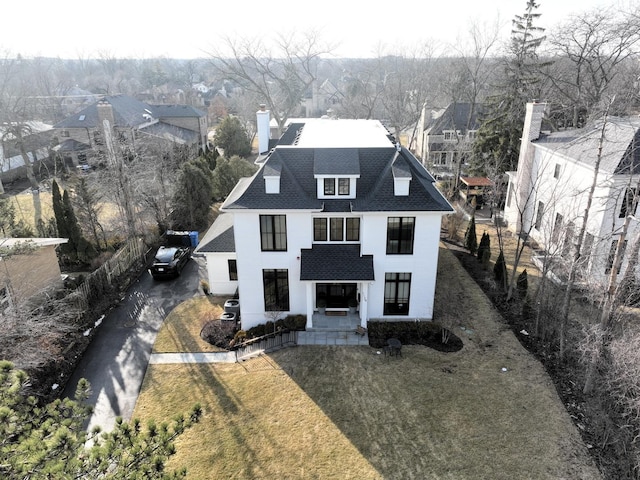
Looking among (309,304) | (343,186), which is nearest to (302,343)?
(309,304)

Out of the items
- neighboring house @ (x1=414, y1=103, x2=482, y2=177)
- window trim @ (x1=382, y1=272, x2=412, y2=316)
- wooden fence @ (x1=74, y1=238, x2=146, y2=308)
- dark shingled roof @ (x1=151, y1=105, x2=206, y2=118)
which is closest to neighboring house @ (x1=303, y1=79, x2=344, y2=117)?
dark shingled roof @ (x1=151, y1=105, x2=206, y2=118)

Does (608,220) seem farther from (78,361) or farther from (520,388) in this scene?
(78,361)

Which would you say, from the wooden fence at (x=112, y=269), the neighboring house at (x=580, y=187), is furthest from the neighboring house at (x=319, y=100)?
the wooden fence at (x=112, y=269)

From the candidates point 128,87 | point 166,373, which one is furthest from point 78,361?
point 128,87

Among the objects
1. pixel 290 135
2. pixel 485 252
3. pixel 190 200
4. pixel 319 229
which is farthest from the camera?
pixel 190 200

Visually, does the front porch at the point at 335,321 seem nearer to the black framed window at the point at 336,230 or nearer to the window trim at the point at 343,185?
the black framed window at the point at 336,230

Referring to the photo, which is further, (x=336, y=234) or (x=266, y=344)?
(x=336, y=234)

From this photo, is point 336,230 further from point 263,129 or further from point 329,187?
point 263,129
